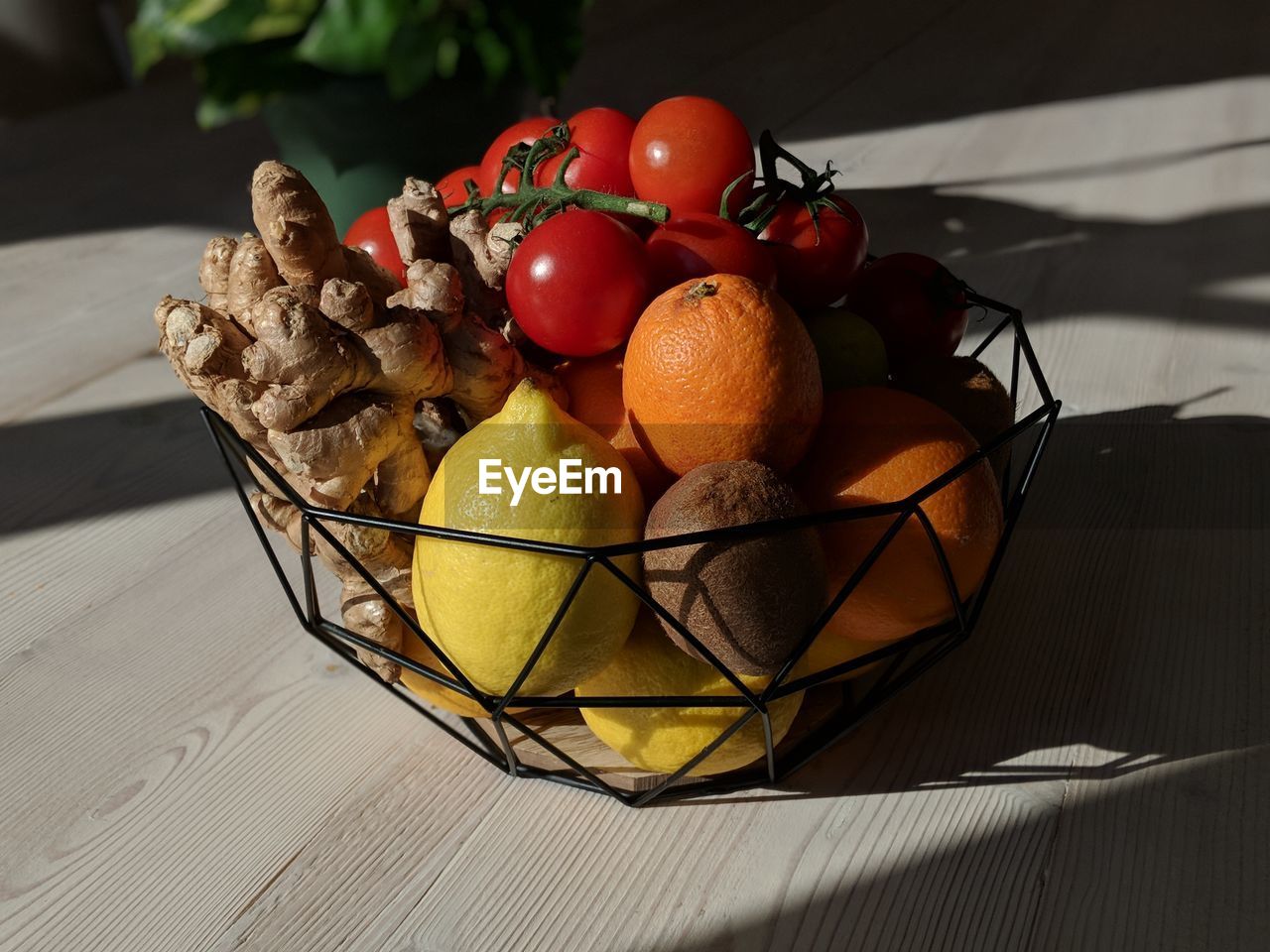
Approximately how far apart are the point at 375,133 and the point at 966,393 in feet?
2.14

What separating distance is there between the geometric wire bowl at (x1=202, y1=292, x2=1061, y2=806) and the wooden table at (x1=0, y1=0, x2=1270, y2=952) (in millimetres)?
14

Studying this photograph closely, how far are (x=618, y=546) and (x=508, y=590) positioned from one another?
59 mm

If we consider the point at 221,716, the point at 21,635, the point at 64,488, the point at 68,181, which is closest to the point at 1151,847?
the point at 221,716

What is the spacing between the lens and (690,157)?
55cm

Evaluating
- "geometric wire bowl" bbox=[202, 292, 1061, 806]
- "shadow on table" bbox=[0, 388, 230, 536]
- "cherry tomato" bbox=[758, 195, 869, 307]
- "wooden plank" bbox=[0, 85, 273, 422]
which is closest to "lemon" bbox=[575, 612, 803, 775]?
"geometric wire bowl" bbox=[202, 292, 1061, 806]

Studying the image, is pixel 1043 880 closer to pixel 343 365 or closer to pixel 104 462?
pixel 343 365

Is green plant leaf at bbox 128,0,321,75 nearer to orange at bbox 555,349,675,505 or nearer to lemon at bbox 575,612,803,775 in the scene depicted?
orange at bbox 555,349,675,505

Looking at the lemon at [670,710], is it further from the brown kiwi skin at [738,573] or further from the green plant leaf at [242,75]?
the green plant leaf at [242,75]

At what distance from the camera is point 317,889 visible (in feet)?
1.51

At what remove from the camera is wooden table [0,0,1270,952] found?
44cm

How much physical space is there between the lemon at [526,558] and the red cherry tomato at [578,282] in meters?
0.06

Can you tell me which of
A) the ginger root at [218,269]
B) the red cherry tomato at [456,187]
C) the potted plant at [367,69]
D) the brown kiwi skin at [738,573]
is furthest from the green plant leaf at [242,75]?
the brown kiwi skin at [738,573]

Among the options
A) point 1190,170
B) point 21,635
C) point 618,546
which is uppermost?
point 618,546

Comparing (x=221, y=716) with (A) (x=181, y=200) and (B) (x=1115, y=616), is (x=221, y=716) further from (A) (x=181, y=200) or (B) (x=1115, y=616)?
(A) (x=181, y=200)
